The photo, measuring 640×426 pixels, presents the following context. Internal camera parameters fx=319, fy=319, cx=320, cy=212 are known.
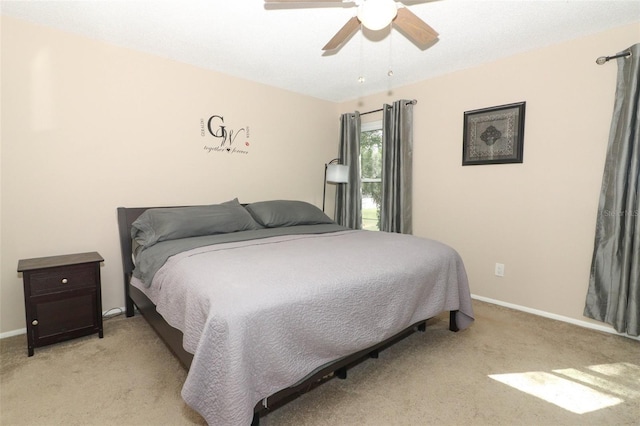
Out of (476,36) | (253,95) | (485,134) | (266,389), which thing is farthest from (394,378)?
(253,95)

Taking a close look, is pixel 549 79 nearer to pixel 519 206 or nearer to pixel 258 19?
pixel 519 206

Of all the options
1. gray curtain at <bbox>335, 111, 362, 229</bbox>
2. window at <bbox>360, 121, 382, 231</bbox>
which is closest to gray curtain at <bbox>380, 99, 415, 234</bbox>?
window at <bbox>360, 121, 382, 231</bbox>

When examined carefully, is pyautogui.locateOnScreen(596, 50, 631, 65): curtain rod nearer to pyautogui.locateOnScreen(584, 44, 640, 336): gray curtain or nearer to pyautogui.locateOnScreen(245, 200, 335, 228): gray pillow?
pyautogui.locateOnScreen(584, 44, 640, 336): gray curtain

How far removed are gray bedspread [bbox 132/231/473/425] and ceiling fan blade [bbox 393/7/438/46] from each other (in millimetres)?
1391

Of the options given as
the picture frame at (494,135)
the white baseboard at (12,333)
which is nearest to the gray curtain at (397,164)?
the picture frame at (494,135)

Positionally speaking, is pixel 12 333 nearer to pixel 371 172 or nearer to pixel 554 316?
pixel 371 172

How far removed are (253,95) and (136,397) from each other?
298 cm

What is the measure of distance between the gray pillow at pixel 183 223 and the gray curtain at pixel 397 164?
5.61 feet

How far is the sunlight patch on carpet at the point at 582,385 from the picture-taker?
65.1 inches

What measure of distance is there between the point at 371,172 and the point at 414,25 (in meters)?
2.31

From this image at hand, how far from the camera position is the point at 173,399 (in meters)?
1.65

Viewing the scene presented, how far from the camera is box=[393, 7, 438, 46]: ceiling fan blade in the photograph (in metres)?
1.83

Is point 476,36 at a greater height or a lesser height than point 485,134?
greater

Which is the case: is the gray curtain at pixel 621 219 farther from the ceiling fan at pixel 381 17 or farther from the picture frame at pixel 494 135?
the ceiling fan at pixel 381 17
